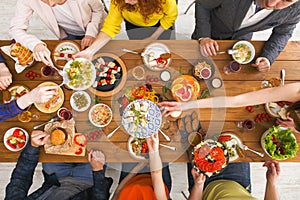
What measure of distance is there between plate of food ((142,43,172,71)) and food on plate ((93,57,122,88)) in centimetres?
18

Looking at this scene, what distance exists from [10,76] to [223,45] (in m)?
1.31

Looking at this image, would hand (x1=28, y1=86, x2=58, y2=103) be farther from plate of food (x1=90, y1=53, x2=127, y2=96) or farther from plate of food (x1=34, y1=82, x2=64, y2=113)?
plate of food (x1=90, y1=53, x2=127, y2=96)

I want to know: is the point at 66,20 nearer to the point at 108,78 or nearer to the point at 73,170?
the point at 108,78

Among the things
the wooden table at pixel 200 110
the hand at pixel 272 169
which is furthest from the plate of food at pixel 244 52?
the hand at pixel 272 169

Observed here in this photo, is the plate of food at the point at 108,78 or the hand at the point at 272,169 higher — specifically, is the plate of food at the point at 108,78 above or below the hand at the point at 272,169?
above

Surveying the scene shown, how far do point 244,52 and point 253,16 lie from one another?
23cm

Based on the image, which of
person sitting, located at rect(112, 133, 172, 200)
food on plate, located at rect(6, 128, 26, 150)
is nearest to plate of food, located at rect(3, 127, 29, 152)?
food on plate, located at rect(6, 128, 26, 150)

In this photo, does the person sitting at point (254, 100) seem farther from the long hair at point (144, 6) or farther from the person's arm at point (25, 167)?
the person's arm at point (25, 167)

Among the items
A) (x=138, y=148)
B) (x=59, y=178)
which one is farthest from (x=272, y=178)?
(x=59, y=178)

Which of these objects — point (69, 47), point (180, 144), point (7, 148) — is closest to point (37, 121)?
point (7, 148)

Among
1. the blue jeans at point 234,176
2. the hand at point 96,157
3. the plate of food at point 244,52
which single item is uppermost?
the plate of food at point 244,52

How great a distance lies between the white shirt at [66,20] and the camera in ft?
6.15

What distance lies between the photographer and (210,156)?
1.60 m

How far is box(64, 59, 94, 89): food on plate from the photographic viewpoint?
171cm
